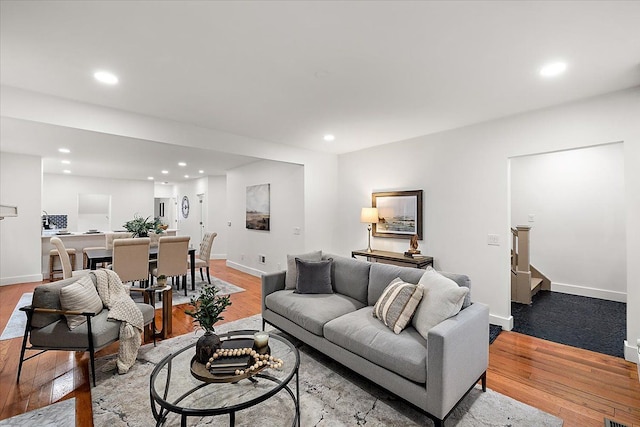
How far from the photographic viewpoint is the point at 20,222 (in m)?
5.53

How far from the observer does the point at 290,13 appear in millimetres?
1743

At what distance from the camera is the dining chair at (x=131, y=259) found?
4219 mm

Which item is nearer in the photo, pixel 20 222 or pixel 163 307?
pixel 163 307

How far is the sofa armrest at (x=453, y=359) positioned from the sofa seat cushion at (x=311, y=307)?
1056 millimetres

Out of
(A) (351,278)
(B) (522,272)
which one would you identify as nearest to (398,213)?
(A) (351,278)

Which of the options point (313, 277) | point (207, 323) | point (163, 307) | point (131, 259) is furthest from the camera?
point (131, 259)

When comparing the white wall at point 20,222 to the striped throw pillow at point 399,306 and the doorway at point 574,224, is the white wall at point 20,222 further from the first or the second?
the doorway at point 574,224

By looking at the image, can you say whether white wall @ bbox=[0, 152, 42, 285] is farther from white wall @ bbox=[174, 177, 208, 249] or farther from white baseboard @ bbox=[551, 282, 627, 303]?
white baseboard @ bbox=[551, 282, 627, 303]

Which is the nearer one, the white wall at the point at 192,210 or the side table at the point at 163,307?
the side table at the point at 163,307

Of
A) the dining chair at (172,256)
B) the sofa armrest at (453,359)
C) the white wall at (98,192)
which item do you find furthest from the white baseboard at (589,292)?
the white wall at (98,192)

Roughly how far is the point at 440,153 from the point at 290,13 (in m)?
3.14

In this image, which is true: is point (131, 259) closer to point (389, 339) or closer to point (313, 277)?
point (313, 277)

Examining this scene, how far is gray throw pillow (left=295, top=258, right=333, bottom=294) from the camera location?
3270 millimetres

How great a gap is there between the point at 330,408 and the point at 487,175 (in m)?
3.25
